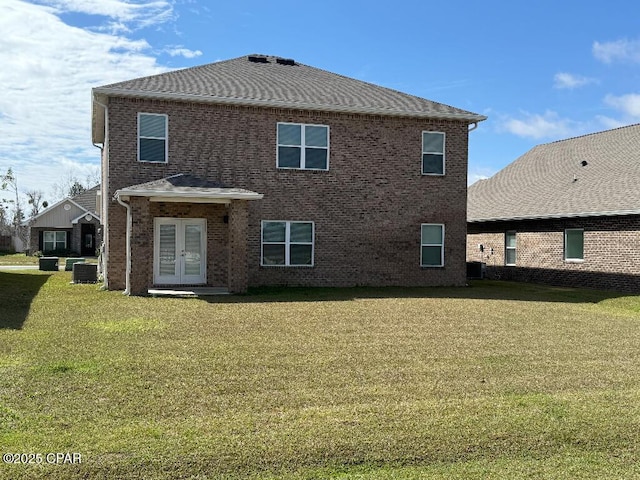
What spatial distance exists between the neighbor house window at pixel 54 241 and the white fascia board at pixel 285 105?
3629 centimetres

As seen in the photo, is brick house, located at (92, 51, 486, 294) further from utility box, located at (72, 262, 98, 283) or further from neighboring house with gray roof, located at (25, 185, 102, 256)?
neighboring house with gray roof, located at (25, 185, 102, 256)

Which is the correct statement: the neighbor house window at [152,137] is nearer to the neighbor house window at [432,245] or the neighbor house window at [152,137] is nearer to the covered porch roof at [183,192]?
the covered porch roof at [183,192]

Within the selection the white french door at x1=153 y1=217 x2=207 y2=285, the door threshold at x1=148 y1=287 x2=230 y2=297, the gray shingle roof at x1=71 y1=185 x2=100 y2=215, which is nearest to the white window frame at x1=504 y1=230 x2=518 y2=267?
the door threshold at x1=148 y1=287 x2=230 y2=297

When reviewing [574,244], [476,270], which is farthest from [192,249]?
[574,244]

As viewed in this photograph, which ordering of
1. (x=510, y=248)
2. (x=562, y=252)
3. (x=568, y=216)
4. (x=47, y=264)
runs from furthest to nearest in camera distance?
(x=47, y=264)
(x=510, y=248)
(x=562, y=252)
(x=568, y=216)

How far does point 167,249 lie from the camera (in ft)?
60.3

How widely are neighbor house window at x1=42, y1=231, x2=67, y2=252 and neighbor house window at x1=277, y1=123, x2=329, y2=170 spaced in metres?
36.8

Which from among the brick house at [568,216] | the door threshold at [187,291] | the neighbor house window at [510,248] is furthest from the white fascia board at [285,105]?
the neighbor house window at [510,248]

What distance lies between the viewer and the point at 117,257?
17.6 meters

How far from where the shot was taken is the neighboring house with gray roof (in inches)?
1895

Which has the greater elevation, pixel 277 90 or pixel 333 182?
pixel 277 90

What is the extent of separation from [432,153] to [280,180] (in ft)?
17.0

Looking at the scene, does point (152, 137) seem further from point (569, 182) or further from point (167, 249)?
point (569, 182)

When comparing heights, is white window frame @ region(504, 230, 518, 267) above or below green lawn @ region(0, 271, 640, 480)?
above
